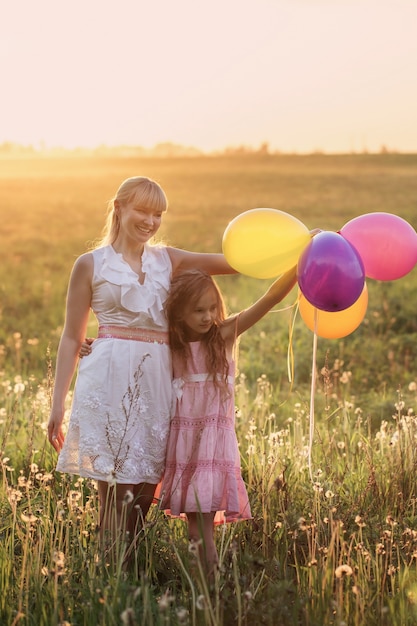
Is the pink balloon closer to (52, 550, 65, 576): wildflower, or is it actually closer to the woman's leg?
the woman's leg

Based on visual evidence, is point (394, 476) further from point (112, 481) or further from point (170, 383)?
point (112, 481)

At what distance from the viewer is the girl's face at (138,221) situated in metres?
3.75

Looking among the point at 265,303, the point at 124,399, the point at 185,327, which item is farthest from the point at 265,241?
the point at 124,399

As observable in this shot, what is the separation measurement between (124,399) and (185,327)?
40cm

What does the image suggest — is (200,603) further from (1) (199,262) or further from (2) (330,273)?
(1) (199,262)

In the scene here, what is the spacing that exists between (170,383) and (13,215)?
2291 centimetres

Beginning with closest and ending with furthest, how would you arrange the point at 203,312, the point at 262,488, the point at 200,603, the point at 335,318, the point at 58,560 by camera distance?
the point at 58,560 → the point at 200,603 → the point at 203,312 → the point at 262,488 → the point at 335,318

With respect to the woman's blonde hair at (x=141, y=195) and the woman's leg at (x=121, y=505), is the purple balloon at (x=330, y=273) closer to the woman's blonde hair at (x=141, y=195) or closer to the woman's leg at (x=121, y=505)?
the woman's blonde hair at (x=141, y=195)

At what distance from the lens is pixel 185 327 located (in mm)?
3695

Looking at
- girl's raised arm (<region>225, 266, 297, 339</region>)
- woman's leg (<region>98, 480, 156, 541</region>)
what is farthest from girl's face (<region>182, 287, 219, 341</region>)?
woman's leg (<region>98, 480, 156, 541</region>)

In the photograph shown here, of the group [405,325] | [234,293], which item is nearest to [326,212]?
[234,293]

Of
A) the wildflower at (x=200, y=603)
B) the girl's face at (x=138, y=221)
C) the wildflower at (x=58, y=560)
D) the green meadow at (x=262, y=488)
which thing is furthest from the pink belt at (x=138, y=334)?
the wildflower at (x=200, y=603)

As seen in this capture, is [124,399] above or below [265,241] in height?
below

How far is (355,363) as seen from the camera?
816 cm
